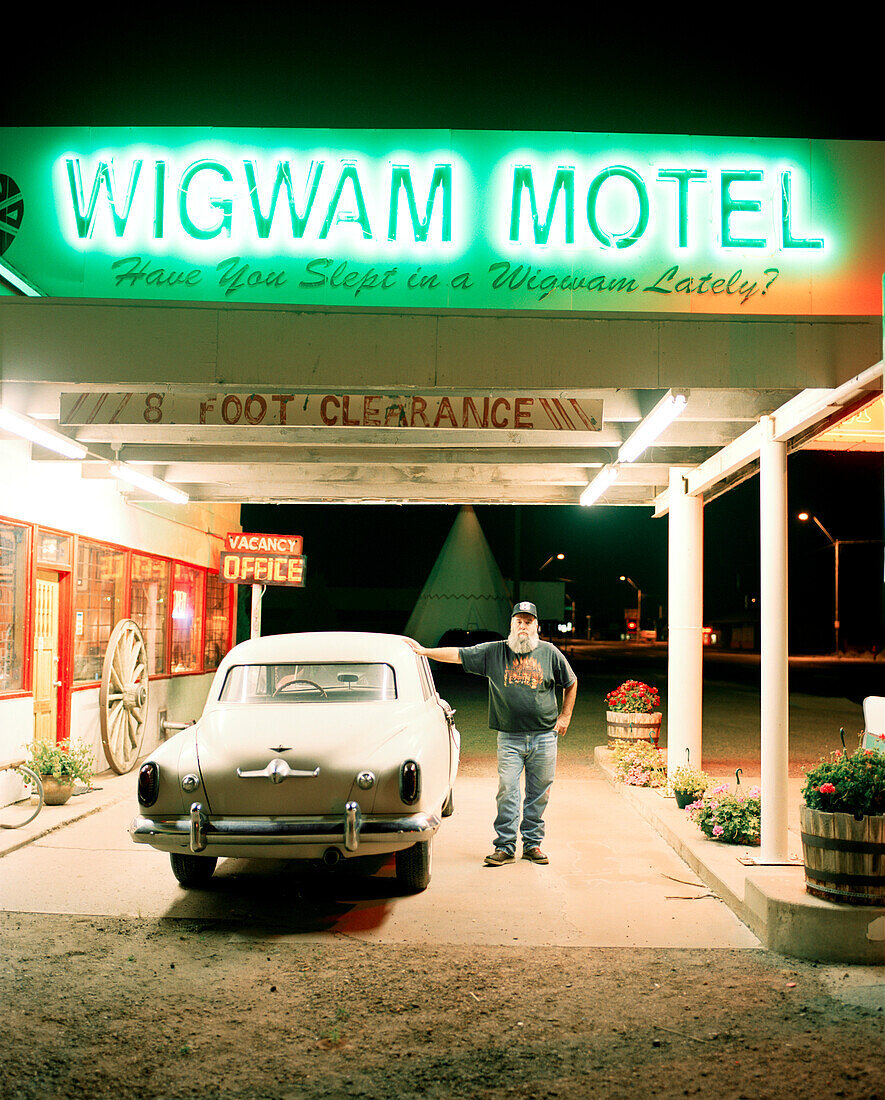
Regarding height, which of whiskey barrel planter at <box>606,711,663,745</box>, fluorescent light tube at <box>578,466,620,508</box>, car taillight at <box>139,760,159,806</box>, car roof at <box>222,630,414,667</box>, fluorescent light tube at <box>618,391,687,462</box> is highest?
fluorescent light tube at <box>618,391,687,462</box>

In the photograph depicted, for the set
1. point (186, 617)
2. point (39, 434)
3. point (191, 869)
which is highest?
point (39, 434)

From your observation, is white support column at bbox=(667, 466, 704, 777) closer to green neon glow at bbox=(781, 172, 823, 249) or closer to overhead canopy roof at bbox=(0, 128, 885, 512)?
overhead canopy roof at bbox=(0, 128, 885, 512)

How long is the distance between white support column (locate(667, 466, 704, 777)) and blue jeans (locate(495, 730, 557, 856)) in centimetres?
261

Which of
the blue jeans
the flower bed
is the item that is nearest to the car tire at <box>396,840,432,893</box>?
the blue jeans

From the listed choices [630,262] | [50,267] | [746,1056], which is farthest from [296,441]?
[746,1056]

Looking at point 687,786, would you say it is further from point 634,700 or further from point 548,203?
point 548,203

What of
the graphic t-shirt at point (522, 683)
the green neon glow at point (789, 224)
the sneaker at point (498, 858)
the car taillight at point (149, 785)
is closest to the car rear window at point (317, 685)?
the graphic t-shirt at point (522, 683)

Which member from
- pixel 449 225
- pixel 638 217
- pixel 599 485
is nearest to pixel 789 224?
pixel 638 217

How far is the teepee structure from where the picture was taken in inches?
1476

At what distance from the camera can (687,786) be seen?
8383mm

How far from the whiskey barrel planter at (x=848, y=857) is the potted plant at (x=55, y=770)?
6416mm

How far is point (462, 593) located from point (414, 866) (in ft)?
104

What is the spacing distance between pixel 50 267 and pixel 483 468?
4.56 meters

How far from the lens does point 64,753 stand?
8758 millimetres
